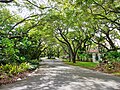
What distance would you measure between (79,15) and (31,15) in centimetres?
434

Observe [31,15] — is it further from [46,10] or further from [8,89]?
[8,89]

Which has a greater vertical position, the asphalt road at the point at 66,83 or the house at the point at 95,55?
the house at the point at 95,55

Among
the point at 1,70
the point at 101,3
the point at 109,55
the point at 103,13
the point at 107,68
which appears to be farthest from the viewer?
the point at 109,55

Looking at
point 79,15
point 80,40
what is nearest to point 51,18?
point 79,15

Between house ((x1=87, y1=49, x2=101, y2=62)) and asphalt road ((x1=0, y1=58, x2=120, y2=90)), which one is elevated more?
house ((x1=87, y1=49, x2=101, y2=62))

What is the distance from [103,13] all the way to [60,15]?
4108mm

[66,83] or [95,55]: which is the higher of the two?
[95,55]

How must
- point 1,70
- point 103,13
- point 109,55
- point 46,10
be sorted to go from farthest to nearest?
point 109,55, point 103,13, point 46,10, point 1,70

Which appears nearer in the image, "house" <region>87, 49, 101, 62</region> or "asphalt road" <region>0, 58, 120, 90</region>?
"asphalt road" <region>0, 58, 120, 90</region>

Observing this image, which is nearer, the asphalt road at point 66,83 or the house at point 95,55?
the asphalt road at point 66,83

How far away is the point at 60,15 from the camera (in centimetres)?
1900

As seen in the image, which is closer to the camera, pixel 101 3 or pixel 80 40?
pixel 101 3

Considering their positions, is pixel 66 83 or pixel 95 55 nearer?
pixel 66 83

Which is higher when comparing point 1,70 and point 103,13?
point 103,13
